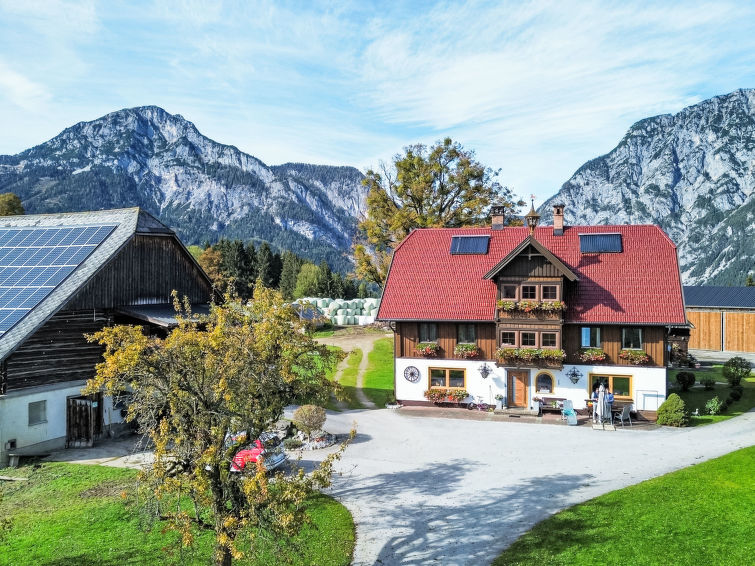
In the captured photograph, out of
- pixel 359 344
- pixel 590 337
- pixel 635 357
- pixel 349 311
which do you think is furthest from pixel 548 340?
pixel 349 311

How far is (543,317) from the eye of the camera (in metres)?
29.2

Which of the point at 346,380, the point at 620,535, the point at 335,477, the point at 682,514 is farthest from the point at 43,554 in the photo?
the point at 346,380

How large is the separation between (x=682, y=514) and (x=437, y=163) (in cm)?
3573

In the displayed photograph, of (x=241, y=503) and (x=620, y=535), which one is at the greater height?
(x=241, y=503)

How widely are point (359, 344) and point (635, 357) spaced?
3011cm

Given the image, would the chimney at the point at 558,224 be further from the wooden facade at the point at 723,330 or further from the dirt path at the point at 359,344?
the wooden facade at the point at 723,330

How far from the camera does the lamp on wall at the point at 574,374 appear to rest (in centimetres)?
2909

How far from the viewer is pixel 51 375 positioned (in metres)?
24.1

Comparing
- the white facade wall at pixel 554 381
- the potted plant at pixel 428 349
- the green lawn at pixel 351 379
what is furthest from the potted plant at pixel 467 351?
the green lawn at pixel 351 379

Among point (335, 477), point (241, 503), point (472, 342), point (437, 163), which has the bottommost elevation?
point (335, 477)

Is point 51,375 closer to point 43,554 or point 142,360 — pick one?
point 43,554

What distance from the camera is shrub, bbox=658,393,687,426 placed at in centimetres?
2630

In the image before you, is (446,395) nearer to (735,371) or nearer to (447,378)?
(447,378)

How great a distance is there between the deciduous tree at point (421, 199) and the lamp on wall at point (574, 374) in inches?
800
